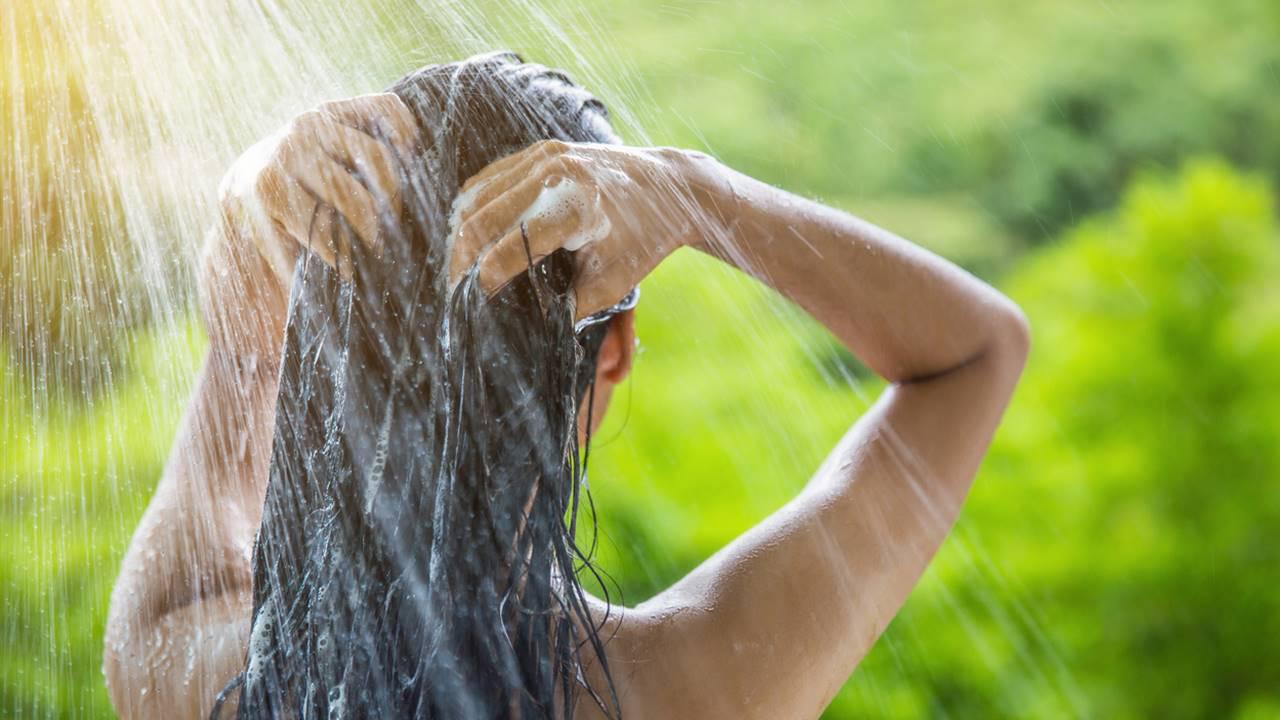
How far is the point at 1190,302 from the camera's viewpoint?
2982 mm

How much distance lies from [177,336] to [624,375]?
172cm

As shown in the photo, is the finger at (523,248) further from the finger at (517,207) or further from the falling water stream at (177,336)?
the falling water stream at (177,336)

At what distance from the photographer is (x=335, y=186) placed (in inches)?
28.7


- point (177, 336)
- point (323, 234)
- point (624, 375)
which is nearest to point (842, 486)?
point (624, 375)

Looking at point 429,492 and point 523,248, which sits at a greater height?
point 523,248

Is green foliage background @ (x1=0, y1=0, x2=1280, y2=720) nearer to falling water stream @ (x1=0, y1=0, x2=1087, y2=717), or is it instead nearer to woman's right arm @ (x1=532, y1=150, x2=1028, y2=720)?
falling water stream @ (x1=0, y1=0, x2=1087, y2=717)

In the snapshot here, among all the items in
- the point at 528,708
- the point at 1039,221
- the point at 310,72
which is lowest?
the point at 1039,221

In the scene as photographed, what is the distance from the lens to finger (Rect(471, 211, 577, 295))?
2.40ft

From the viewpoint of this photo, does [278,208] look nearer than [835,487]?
Yes

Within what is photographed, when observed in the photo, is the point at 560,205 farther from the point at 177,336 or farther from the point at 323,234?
the point at 177,336

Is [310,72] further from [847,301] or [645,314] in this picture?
[645,314]

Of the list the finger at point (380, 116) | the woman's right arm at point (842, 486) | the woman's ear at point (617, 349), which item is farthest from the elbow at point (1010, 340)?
the finger at point (380, 116)

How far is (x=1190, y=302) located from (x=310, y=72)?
7.78 ft

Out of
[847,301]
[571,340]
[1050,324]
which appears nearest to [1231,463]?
[1050,324]
